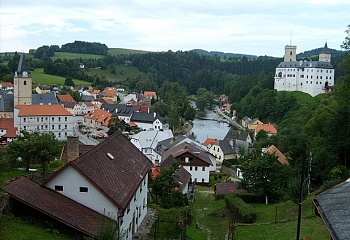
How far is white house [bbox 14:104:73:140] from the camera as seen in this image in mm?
57469

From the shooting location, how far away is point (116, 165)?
1798cm

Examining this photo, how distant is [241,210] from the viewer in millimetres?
23406

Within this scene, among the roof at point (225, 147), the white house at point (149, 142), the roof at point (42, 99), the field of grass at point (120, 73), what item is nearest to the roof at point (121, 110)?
the roof at point (42, 99)

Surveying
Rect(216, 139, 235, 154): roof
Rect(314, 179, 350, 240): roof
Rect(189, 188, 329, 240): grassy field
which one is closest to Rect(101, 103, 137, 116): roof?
Rect(216, 139, 235, 154): roof

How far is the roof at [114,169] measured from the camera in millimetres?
15578

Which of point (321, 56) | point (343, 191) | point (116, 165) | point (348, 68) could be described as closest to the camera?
point (343, 191)

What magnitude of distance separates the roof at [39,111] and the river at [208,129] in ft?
78.6

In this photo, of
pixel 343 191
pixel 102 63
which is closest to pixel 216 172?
pixel 343 191

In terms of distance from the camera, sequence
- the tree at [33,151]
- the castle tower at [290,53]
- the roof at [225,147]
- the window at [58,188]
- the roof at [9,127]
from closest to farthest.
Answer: the window at [58,188] → the tree at [33,151] → the roof at [9,127] → the roof at [225,147] → the castle tower at [290,53]

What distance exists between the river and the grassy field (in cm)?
4411

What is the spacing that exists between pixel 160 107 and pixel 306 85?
106ft

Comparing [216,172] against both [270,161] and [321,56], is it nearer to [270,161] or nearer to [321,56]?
[270,161]

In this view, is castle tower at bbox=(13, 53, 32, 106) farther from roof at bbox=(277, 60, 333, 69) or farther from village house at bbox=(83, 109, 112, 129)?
roof at bbox=(277, 60, 333, 69)

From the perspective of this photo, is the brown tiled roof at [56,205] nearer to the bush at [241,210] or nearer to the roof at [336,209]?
the roof at [336,209]
